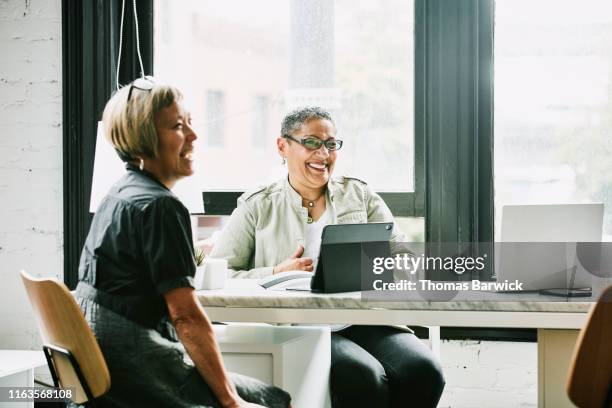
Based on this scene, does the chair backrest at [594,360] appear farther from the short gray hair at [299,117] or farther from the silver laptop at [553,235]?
the short gray hair at [299,117]

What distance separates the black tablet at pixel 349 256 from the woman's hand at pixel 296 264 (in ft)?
1.21

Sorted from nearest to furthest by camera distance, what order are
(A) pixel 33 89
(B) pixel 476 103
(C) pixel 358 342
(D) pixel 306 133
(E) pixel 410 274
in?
(E) pixel 410 274
(C) pixel 358 342
(D) pixel 306 133
(B) pixel 476 103
(A) pixel 33 89

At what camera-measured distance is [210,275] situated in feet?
7.11

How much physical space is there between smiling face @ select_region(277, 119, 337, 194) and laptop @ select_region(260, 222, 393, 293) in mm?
705

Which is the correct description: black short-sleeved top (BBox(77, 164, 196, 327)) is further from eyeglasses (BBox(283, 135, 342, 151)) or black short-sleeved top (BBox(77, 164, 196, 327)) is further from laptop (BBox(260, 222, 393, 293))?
eyeglasses (BBox(283, 135, 342, 151))

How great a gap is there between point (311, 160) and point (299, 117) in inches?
6.9

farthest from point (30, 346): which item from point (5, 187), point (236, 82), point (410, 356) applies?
point (410, 356)

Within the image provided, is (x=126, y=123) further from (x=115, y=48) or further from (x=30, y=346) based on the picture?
(x=30, y=346)

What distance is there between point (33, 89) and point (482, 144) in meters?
1.99

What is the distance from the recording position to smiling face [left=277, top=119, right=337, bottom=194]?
9.18 feet

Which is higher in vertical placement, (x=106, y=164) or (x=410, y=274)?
(x=106, y=164)

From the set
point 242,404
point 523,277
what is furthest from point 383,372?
point 242,404

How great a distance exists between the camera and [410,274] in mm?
2357

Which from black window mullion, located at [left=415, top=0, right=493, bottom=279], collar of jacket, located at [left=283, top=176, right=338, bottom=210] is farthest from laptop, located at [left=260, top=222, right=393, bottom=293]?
black window mullion, located at [left=415, top=0, right=493, bottom=279]
